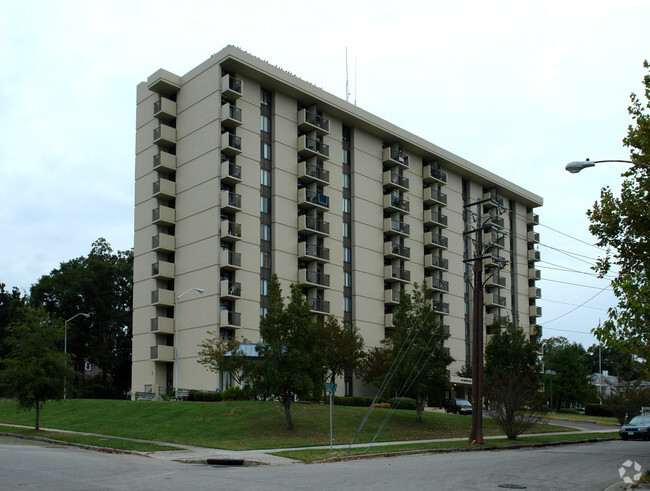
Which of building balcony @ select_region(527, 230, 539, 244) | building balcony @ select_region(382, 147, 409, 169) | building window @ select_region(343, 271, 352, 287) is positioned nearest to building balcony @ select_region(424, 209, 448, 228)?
building balcony @ select_region(382, 147, 409, 169)

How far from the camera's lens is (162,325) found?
182 ft

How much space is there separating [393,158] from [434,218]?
9.02m

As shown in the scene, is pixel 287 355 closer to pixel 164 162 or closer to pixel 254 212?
pixel 254 212

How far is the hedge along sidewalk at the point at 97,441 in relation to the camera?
2484 cm

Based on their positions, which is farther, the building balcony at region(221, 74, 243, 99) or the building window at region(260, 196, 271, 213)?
the building window at region(260, 196, 271, 213)

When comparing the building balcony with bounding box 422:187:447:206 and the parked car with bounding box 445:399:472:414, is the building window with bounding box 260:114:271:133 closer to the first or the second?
the building balcony with bounding box 422:187:447:206

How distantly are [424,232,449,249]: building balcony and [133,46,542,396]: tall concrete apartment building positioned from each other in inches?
8.9

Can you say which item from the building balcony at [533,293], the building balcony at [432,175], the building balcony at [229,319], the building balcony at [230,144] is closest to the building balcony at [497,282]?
the building balcony at [533,293]

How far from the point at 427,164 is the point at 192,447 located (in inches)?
2128

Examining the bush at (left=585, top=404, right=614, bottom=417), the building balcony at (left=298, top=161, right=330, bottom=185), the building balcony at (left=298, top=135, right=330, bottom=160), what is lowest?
the bush at (left=585, top=404, right=614, bottom=417)

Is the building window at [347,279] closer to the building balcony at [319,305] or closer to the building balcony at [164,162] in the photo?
the building balcony at [319,305]

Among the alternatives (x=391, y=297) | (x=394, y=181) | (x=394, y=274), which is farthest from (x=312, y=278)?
(x=394, y=181)

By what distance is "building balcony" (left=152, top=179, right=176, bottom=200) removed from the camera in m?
57.7

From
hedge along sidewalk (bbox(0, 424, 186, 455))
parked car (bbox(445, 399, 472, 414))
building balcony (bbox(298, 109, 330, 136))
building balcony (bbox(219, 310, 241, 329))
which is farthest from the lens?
building balcony (bbox(298, 109, 330, 136))
